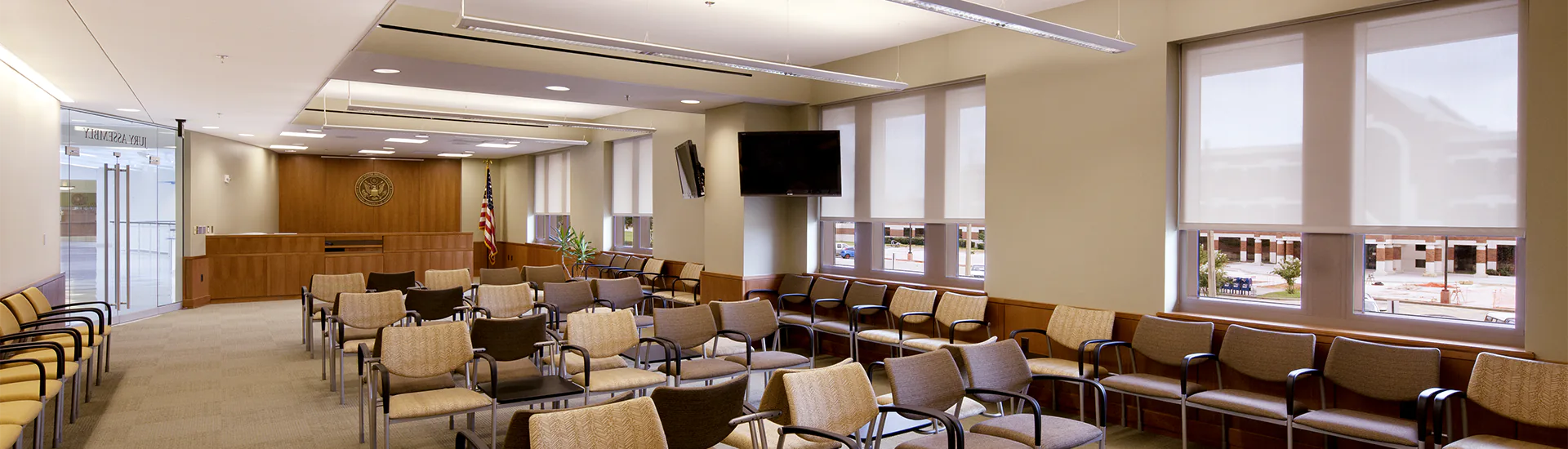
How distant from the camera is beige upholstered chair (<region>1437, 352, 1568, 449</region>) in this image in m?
3.85

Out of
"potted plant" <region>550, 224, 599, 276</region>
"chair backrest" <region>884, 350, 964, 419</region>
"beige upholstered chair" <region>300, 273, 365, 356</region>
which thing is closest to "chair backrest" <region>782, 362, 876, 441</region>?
"chair backrest" <region>884, 350, 964, 419</region>

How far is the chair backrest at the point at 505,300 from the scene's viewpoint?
7043 millimetres

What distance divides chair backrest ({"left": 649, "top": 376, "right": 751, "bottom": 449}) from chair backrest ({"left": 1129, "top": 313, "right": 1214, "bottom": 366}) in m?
3.20

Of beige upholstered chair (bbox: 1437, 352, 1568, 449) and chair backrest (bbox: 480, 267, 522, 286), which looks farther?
chair backrest (bbox: 480, 267, 522, 286)

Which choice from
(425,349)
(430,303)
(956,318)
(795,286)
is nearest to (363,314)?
(430,303)

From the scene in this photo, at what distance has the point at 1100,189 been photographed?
6.02 meters

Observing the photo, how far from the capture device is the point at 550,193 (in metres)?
15.8

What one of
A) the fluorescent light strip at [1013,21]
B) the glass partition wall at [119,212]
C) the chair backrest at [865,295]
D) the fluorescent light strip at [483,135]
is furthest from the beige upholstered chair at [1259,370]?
the glass partition wall at [119,212]

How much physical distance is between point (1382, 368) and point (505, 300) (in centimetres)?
609

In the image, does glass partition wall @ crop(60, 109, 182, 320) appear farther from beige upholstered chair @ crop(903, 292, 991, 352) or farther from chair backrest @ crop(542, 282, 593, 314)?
beige upholstered chair @ crop(903, 292, 991, 352)

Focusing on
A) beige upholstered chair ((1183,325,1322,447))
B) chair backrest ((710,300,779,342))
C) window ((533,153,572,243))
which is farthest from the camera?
window ((533,153,572,243))

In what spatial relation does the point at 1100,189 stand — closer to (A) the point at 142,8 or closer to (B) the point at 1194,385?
(B) the point at 1194,385

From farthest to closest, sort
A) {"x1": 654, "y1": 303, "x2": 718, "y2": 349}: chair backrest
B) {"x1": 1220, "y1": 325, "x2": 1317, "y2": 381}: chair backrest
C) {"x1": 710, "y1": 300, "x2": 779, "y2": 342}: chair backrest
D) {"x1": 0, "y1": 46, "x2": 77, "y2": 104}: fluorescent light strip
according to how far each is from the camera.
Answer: {"x1": 0, "y1": 46, "x2": 77, "y2": 104}: fluorescent light strip, {"x1": 710, "y1": 300, "x2": 779, "y2": 342}: chair backrest, {"x1": 654, "y1": 303, "x2": 718, "y2": 349}: chair backrest, {"x1": 1220, "y1": 325, "x2": 1317, "y2": 381}: chair backrest

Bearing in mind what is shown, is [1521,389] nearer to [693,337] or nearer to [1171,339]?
[1171,339]
